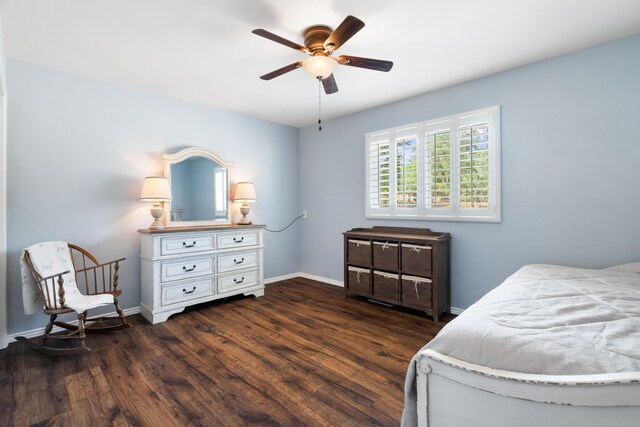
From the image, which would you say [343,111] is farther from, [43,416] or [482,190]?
[43,416]

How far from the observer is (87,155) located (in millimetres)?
2973

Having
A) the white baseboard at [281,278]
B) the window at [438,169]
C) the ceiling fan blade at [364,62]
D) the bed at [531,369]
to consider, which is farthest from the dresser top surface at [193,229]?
the bed at [531,369]

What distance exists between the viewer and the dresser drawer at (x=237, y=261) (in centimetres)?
352

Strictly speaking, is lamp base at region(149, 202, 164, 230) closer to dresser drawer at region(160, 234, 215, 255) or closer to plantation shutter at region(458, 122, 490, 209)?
dresser drawer at region(160, 234, 215, 255)

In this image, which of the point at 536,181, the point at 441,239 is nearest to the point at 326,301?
the point at 441,239

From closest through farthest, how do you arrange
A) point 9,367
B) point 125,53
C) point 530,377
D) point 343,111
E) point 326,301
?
point 530,377 < point 9,367 < point 125,53 < point 326,301 < point 343,111

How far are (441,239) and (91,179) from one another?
11.9 feet

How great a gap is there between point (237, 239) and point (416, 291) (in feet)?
7.15

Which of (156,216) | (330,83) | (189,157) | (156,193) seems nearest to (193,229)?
(156,216)

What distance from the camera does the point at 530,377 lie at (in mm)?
906

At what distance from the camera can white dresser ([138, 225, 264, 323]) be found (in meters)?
3.02

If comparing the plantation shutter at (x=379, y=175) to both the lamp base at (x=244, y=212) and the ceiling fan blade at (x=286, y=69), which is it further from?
the ceiling fan blade at (x=286, y=69)

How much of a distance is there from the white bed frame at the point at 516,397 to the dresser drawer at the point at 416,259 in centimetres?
205

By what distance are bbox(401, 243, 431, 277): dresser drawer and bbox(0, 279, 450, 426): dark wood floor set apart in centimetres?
48
